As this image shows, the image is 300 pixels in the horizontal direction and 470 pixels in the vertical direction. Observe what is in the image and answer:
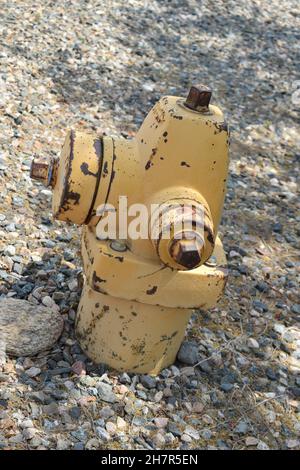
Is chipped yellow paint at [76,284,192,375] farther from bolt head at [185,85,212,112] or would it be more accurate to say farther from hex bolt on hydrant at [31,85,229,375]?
bolt head at [185,85,212,112]

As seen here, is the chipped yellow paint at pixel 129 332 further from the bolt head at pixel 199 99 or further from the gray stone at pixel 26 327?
the bolt head at pixel 199 99

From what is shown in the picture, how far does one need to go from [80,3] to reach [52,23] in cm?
76

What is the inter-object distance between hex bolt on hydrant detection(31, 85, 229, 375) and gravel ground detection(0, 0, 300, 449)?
53 centimetres

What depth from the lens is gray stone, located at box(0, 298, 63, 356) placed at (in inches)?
116

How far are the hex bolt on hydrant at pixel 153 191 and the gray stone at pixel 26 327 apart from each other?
475 mm

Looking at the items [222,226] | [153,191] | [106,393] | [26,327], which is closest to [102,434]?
[106,393]

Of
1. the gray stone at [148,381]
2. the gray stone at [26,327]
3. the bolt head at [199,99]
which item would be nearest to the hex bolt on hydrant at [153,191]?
the bolt head at [199,99]

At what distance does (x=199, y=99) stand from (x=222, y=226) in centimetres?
212

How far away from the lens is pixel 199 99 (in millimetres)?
2545

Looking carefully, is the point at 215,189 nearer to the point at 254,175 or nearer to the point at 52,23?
the point at 254,175

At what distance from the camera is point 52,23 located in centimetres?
653

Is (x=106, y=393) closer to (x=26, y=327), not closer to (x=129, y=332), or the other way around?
(x=129, y=332)

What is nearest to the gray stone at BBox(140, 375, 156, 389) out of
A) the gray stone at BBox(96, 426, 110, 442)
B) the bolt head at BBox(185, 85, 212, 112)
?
the gray stone at BBox(96, 426, 110, 442)

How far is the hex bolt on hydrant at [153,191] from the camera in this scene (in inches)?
98.6
